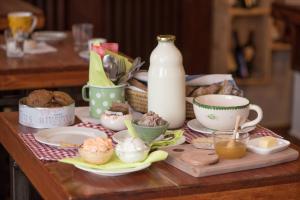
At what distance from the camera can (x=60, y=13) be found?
5.50 meters

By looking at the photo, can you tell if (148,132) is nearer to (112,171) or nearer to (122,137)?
(122,137)

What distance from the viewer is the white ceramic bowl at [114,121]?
2.46m

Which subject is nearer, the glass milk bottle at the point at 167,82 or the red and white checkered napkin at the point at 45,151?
the red and white checkered napkin at the point at 45,151

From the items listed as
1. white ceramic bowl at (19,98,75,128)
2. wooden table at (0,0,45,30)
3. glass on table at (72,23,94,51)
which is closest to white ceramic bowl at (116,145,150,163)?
white ceramic bowl at (19,98,75,128)

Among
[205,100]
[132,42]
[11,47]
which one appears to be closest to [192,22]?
[132,42]

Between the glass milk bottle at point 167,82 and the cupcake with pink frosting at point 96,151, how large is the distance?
36 centimetres

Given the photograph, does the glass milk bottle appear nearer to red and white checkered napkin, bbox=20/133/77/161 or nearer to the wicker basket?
the wicker basket

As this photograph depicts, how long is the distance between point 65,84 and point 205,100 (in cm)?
120

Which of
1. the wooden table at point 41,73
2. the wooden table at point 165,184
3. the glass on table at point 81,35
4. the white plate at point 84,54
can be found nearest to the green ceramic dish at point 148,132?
the wooden table at point 165,184

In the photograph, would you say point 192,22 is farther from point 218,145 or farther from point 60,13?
point 218,145

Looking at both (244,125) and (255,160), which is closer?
(255,160)

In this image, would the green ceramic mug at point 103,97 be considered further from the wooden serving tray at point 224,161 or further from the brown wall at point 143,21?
the brown wall at point 143,21

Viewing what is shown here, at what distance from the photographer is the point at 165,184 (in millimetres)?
2020

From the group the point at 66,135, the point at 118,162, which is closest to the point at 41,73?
the point at 66,135
